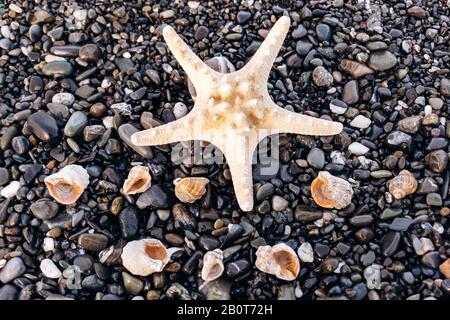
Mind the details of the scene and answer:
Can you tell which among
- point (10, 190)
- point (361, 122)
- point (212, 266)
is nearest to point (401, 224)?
point (361, 122)

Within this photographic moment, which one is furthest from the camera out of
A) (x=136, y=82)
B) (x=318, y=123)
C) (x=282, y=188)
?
(x=136, y=82)

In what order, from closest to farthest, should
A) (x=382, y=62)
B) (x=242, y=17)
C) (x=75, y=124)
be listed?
(x=75, y=124)
(x=382, y=62)
(x=242, y=17)

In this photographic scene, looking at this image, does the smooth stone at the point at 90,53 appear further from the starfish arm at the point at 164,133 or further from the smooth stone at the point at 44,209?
the smooth stone at the point at 44,209

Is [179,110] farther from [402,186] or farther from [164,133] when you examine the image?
[402,186]

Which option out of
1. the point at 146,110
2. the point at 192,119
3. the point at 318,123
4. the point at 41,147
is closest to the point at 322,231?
the point at 318,123

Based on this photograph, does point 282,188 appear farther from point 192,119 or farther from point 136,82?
point 136,82

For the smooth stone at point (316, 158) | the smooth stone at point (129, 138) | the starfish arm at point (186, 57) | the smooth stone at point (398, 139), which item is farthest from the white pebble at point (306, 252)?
the starfish arm at point (186, 57)
